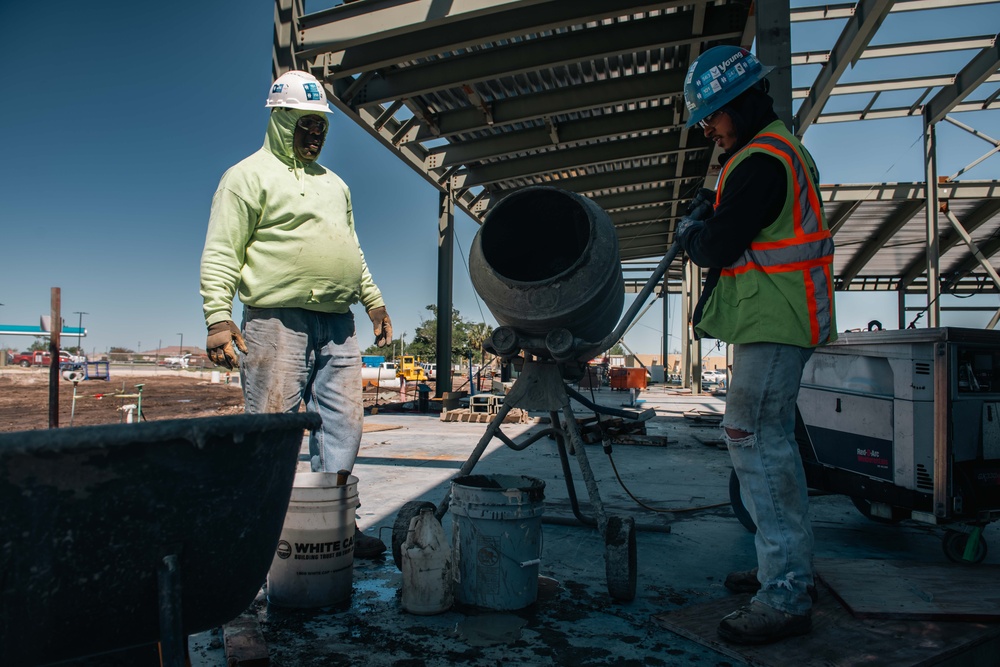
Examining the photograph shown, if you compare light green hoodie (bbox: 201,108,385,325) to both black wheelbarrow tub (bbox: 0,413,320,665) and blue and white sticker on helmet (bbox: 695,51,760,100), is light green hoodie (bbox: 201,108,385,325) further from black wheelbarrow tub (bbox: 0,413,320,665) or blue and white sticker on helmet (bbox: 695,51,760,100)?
blue and white sticker on helmet (bbox: 695,51,760,100)

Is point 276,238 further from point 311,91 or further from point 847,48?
point 847,48

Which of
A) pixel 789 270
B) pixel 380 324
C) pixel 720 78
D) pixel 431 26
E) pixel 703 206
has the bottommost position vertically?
pixel 380 324

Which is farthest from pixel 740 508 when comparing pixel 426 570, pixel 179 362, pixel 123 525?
pixel 179 362

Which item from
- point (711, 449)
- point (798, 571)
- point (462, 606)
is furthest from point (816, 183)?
point (711, 449)

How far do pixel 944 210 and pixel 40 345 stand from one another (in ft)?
351

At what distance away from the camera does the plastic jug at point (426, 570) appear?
2.22 metres

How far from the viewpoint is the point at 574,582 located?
8.45 feet

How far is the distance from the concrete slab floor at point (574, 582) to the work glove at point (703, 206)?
1.44 m

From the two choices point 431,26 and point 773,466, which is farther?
point 431,26

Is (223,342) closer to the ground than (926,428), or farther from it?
farther from it

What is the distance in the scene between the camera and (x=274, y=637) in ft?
6.62

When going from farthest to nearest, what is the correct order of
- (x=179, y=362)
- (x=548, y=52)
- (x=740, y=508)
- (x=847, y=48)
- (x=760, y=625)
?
1. (x=179, y=362)
2. (x=548, y=52)
3. (x=847, y=48)
4. (x=740, y=508)
5. (x=760, y=625)

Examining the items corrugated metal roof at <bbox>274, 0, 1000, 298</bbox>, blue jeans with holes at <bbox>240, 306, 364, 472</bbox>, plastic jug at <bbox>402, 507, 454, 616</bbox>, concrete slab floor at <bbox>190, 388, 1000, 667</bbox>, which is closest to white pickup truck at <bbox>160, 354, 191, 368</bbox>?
corrugated metal roof at <bbox>274, 0, 1000, 298</bbox>

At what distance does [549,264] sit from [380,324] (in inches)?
37.4
